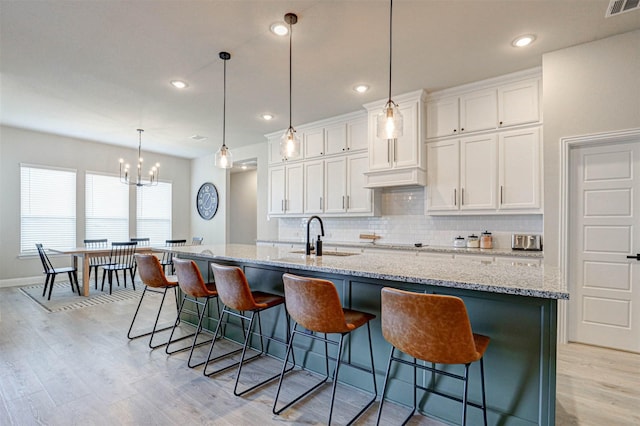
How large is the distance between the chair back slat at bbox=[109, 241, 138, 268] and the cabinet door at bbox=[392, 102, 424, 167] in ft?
15.1

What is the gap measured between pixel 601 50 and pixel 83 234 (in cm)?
825

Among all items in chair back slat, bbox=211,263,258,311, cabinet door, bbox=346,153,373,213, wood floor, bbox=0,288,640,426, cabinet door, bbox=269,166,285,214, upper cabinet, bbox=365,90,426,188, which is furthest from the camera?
cabinet door, bbox=269,166,285,214

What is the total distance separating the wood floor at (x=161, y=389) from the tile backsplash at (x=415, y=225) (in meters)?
1.32

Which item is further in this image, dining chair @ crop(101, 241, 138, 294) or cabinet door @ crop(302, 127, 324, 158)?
dining chair @ crop(101, 241, 138, 294)

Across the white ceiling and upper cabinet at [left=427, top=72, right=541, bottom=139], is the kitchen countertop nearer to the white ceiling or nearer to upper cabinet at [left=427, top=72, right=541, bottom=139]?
upper cabinet at [left=427, top=72, right=541, bottom=139]

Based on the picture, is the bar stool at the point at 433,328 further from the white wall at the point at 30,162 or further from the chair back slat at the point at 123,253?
the white wall at the point at 30,162

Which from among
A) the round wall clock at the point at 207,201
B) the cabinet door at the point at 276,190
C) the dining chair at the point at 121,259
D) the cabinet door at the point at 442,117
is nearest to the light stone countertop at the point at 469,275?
the cabinet door at the point at 442,117

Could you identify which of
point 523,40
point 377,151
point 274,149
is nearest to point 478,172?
point 377,151

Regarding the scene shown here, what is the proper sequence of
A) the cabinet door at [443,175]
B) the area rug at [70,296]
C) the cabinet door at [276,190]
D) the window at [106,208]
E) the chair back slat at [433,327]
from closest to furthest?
the chair back slat at [433,327], the cabinet door at [443,175], the area rug at [70,296], the cabinet door at [276,190], the window at [106,208]

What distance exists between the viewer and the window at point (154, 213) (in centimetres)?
725

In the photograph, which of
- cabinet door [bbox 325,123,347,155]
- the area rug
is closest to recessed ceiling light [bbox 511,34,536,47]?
cabinet door [bbox 325,123,347,155]

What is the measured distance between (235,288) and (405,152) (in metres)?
2.80

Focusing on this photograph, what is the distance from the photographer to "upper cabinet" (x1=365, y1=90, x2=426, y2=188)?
156 inches

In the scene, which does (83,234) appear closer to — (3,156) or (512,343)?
(3,156)
